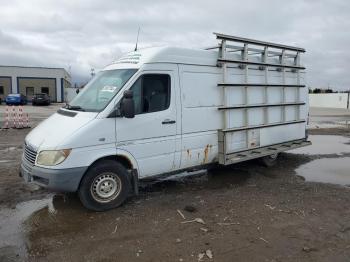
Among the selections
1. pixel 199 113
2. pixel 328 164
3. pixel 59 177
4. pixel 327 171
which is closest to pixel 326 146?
pixel 328 164

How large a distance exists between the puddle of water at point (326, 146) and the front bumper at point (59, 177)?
8.14 meters

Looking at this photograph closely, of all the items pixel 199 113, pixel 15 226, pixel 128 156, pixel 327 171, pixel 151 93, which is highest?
pixel 151 93

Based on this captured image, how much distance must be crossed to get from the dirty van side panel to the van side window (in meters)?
0.40

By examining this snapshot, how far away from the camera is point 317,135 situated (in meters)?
18.0

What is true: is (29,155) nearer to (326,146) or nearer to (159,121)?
(159,121)

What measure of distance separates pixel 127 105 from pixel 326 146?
988 centimetres

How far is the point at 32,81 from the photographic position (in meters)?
67.9

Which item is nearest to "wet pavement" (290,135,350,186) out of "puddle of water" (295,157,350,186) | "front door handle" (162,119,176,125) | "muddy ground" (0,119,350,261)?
"puddle of water" (295,157,350,186)

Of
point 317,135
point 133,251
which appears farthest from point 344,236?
point 317,135

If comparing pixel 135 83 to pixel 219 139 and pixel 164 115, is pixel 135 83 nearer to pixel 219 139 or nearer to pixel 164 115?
pixel 164 115

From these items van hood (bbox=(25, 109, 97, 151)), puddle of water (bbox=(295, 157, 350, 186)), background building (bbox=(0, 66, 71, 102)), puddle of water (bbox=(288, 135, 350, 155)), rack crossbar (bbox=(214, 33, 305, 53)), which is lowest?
puddle of water (bbox=(295, 157, 350, 186))

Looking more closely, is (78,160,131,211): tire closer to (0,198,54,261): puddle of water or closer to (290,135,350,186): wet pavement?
(0,198,54,261): puddle of water

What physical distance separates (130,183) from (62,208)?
3.90 ft

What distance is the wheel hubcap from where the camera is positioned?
6.57 meters
